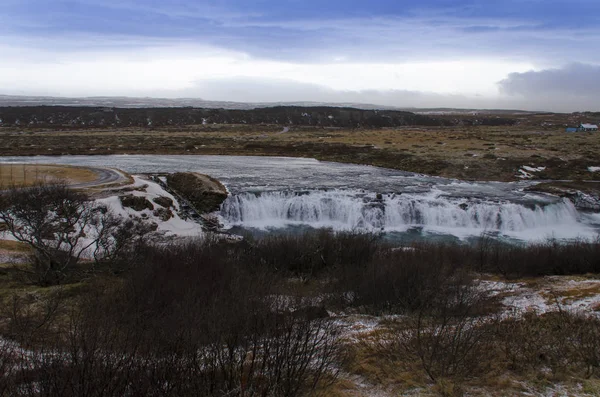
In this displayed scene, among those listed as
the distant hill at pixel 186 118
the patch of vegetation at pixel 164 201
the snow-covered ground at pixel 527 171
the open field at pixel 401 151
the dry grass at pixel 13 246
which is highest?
the distant hill at pixel 186 118

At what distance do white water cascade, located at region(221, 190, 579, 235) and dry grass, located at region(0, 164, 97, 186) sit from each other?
13199mm

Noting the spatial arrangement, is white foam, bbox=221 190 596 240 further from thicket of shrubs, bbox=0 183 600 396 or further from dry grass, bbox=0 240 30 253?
dry grass, bbox=0 240 30 253

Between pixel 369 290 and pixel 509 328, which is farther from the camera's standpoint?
pixel 369 290

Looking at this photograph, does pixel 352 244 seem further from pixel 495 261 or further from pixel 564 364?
pixel 564 364

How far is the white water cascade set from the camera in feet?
91.7

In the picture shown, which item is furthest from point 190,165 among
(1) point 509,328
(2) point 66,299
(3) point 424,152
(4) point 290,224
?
(1) point 509,328

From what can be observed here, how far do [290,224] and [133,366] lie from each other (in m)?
23.3

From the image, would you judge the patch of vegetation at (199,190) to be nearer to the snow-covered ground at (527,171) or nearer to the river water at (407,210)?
the river water at (407,210)

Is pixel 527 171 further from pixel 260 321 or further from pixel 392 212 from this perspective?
pixel 260 321

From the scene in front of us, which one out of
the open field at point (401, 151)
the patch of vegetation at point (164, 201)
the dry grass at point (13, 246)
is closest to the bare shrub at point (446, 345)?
the dry grass at point (13, 246)

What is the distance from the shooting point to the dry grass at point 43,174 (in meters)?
29.9

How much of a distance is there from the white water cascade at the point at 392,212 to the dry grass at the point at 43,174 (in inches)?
520

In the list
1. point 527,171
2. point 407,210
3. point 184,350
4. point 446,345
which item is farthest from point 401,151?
point 184,350

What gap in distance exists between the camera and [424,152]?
2090 inches
